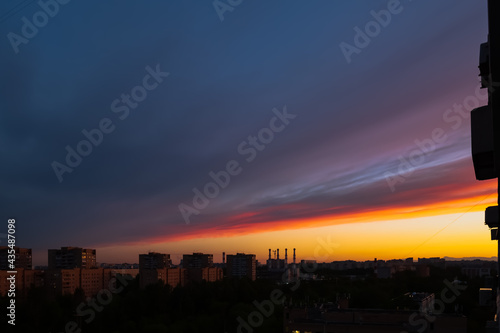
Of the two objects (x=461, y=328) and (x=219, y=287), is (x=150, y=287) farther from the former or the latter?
(x=461, y=328)

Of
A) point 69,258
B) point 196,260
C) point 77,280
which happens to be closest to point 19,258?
point 77,280

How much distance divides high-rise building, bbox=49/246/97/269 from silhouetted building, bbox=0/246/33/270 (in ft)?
17.1

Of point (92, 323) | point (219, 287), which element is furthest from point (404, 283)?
point (92, 323)

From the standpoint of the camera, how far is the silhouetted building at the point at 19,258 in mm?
43125

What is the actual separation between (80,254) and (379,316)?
41940 mm

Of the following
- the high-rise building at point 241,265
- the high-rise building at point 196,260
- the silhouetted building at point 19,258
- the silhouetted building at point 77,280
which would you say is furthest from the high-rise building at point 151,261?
the high-rise building at point 241,265

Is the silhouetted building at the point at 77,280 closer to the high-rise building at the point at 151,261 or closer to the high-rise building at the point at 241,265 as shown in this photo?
the high-rise building at the point at 151,261

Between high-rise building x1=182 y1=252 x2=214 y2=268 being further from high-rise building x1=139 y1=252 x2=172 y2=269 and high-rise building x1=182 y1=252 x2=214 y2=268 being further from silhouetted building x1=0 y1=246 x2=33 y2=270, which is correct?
silhouetted building x1=0 y1=246 x2=33 y2=270

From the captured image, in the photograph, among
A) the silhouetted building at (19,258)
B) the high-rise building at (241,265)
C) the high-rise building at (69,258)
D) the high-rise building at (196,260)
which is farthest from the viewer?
the high-rise building at (241,265)

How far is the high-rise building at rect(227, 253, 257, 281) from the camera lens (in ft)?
213

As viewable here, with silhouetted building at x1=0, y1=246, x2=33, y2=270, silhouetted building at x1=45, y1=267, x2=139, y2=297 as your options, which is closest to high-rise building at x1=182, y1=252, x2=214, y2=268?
silhouetted building at x1=45, y1=267, x2=139, y2=297

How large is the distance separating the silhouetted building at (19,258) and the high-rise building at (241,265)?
2797 centimetres

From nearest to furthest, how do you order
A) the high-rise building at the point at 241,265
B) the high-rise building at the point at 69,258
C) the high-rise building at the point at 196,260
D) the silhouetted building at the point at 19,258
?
the silhouetted building at the point at 19,258 → the high-rise building at the point at 69,258 → the high-rise building at the point at 196,260 → the high-rise building at the point at 241,265

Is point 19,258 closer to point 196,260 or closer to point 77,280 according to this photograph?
point 77,280
